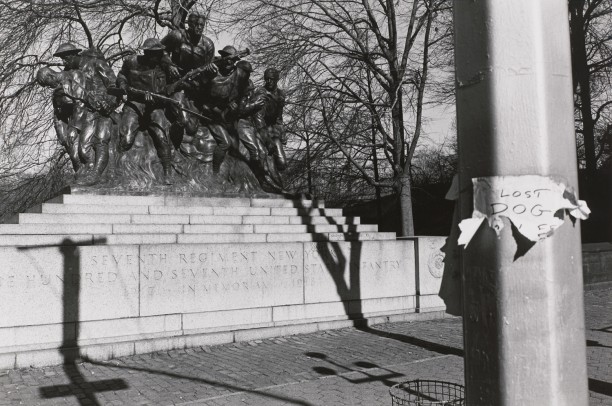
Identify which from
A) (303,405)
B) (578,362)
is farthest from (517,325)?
(303,405)

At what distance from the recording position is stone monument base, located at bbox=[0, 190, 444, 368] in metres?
7.99

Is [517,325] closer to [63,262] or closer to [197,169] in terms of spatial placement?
[63,262]

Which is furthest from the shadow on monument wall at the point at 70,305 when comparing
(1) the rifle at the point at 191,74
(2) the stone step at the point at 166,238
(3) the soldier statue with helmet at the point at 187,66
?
(1) the rifle at the point at 191,74

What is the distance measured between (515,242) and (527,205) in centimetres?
10

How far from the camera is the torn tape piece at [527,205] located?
56.9 inches

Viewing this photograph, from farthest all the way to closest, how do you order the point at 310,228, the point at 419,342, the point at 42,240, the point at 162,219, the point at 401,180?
the point at 401,180 → the point at 310,228 → the point at 162,219 → the point at 419,342 → the point at 42,240

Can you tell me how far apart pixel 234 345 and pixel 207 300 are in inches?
33.4

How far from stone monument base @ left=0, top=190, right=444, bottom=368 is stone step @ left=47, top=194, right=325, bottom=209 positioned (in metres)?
0.02

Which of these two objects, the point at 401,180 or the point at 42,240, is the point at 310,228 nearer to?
the point at 42,240

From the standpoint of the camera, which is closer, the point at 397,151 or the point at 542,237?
the point at 542,237

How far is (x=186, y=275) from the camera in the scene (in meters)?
9.11

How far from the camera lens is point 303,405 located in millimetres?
5672

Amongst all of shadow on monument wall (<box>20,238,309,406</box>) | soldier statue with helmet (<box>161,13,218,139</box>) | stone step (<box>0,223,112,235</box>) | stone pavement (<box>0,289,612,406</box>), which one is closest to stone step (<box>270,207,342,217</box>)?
soldier statue with helmet (<box>161,13,218,139</box>)

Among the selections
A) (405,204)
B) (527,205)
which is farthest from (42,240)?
(405,204)
